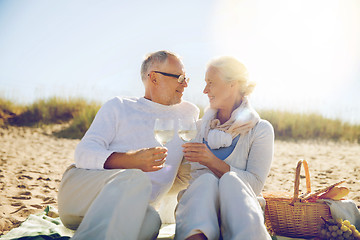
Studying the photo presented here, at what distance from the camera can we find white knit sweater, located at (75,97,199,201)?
11.1ft

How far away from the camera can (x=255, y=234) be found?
92.4 inches

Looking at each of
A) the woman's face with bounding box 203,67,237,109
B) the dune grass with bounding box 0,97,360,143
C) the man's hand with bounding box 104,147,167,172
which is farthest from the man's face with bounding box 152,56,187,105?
the dune grass with bounding box 0,97,360,143

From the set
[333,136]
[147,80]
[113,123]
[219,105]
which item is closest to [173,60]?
[147,80]

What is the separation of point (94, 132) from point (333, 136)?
1255 centimetres

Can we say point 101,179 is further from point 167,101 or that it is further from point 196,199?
point 167,101

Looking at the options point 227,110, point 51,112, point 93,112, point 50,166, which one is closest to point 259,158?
point 227,110

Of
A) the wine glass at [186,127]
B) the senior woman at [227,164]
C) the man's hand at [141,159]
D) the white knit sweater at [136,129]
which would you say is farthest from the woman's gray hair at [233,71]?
the man's hand at [141,159]

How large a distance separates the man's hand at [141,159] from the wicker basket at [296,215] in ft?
4.97

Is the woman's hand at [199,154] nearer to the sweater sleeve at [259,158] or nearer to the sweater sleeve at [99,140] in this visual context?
the sweater sleeve at [259,158]

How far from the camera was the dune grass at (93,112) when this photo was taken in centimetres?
1345

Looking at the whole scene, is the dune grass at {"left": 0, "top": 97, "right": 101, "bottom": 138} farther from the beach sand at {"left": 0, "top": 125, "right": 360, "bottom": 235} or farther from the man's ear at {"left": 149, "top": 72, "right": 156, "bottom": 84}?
the man's ear at {"left": 149, "top": 72, "right": 156, "bottom": 84}

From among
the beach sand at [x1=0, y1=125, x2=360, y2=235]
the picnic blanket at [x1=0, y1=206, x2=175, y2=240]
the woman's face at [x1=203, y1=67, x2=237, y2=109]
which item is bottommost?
the beach sand at [x1=0, y1=125, x2=360, y2=235]

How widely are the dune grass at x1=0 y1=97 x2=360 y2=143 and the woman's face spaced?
9878 mm

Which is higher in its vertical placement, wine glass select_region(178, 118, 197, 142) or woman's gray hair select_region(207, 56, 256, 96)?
woman's gray hair select_region(207, 56, 256, 96)
